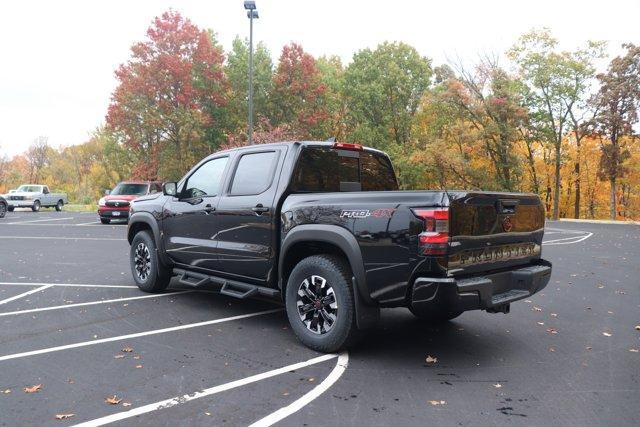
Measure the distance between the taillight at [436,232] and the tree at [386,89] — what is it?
32.5 m

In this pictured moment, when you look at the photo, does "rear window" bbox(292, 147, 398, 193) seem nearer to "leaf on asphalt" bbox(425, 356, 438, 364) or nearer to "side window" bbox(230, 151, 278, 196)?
"side window" bbox(230, 151, 278, 196)

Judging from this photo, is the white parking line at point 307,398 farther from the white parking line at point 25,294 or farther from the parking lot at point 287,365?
the white parking line at point 25,294

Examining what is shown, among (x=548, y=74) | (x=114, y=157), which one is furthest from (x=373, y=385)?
(x=114, y=157)

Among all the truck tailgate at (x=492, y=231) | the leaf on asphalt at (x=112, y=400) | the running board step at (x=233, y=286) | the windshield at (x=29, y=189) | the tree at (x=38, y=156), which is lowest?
the leaf on asphalt at (x=112, y=400)

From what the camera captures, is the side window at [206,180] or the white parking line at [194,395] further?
the side window at [206,180]

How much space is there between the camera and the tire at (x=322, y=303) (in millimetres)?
4359

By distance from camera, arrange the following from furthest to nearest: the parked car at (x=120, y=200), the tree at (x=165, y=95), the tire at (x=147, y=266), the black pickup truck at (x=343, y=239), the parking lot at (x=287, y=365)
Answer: the tree at (x=165, y=95) → the parked car at (x=120, y=200) → the tire at (x=147, y=266) → the black pickup truck at (x=343, y=239) → the parking lot at (x=287, y=365)

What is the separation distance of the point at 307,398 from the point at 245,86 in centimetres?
3528

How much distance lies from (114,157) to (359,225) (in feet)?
141

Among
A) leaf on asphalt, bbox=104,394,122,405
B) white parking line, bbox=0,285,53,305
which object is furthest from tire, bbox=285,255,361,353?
white parking line, bbox=0,285,53,305

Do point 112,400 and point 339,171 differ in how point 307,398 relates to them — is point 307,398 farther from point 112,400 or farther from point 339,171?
point 339,171

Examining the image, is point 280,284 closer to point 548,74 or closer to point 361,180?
point 361,180

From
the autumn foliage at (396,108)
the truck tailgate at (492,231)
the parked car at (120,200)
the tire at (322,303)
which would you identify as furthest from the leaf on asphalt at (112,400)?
the autumn foliage at (396,108)

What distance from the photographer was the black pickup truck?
3902 mm
